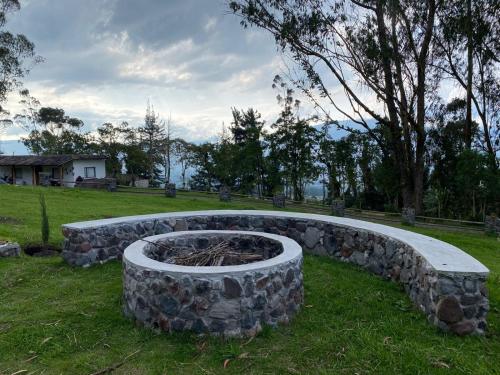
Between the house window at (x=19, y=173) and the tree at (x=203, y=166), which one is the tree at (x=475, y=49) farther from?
the house window at (x=19, y=173)

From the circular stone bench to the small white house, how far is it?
76.3ft

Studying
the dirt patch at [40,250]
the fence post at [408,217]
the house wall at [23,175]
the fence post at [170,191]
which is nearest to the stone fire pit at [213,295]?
the dirt patch at [40,250]

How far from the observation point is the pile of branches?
4680mm

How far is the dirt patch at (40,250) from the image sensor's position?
6561mm

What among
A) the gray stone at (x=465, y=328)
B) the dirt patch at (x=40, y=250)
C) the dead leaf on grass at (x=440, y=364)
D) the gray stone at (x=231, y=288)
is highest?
the gray stone at (x=231, y=288)

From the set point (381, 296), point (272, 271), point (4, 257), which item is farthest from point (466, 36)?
point (4, 257)

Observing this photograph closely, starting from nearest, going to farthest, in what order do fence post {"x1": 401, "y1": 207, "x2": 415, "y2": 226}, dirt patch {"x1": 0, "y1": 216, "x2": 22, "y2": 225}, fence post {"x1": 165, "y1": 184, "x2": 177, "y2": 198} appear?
dirt patch {"x1": 0, "y1": 216, "x2": 22, "y2": 225} → fence post {"x1": 401, "y1": 207, "x2": 415, "y2": 226} → fence post {"x1": 165, "y1": 184, "x2": 177, "y2": 198}

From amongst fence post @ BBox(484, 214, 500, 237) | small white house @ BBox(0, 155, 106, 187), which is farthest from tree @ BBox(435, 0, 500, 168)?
small white house @ BBox(0, 155, 106, 187)

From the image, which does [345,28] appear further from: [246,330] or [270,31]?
[246,330]

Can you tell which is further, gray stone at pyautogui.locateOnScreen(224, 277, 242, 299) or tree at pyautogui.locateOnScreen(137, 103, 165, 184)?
tree at pyautogui.locateOnScreen(137, 103, 165, 184)

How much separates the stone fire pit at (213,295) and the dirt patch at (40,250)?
3.31m

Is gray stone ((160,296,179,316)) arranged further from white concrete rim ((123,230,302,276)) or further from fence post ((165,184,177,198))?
fence post ((165,184,177,198))

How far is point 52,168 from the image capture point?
29.3 metres

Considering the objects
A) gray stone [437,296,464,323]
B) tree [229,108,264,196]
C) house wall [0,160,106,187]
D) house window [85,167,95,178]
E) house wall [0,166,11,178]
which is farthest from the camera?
house wall [0,166,11,178]
